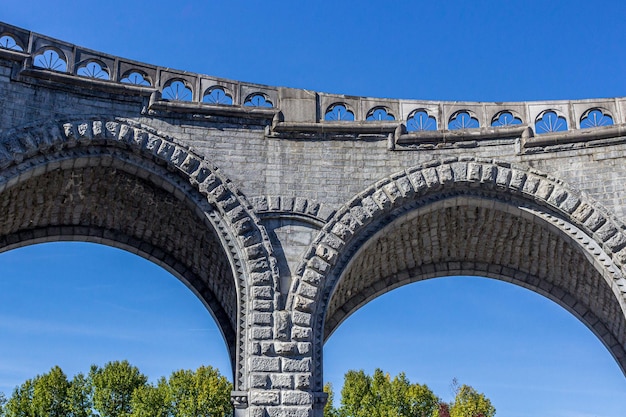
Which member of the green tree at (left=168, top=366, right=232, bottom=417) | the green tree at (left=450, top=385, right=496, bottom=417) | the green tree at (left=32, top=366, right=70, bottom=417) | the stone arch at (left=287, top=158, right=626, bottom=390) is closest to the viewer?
the stone arch at (left=287, top=158, right=626, bottom=390)

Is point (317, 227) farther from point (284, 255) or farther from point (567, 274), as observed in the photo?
point (567, 274)

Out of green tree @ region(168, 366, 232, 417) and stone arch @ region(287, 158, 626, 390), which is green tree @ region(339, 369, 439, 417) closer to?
green tree @ region(168, 366, 232, 417)

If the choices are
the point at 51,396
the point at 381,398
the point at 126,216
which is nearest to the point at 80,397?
the point at 51,396

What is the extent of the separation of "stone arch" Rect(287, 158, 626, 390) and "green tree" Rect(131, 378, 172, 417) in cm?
2180

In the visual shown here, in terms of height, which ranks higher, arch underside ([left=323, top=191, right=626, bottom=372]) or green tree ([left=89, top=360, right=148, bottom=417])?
green tree ([left=89, top=360, right=148, bottom=417])

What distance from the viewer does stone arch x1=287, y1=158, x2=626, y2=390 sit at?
12.3 m

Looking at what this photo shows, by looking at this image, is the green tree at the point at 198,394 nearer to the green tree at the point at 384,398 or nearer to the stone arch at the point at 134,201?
the green tree at the point at 384,398

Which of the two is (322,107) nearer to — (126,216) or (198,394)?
(126,216)

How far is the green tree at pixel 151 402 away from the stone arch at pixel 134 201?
847 inches

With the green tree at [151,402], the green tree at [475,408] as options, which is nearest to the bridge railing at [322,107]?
the green tree at [151,402]

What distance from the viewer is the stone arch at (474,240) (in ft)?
40.2

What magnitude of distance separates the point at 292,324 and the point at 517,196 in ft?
14.7

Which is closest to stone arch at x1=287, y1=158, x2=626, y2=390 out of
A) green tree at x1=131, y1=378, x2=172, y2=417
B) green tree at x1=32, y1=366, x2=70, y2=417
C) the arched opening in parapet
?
the arched opening in parapet

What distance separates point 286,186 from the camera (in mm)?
12719
